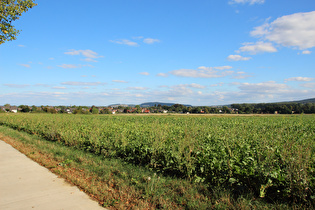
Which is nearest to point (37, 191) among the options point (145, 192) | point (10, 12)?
point (145, 192)

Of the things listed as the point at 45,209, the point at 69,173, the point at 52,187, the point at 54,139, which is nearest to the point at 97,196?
the point at 45,209

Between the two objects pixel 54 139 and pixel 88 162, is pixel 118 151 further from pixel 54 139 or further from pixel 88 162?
pixel 54 139

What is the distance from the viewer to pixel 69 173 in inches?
236

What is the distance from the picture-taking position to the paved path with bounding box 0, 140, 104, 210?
3.94 metres

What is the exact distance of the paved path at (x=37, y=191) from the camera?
3.94 metres

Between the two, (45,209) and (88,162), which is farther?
(88,162)

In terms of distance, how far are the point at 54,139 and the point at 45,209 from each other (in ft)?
34.6

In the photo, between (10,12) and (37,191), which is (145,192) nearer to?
(37,191)

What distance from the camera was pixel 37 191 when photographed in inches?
182

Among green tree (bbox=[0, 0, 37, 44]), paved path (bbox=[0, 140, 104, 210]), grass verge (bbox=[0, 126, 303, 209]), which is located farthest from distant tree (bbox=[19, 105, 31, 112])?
grass verge (bbox=[0, 126, 303, 209])

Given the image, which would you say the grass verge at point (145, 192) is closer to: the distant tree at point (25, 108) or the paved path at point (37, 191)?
the paved path at point (37, 191)

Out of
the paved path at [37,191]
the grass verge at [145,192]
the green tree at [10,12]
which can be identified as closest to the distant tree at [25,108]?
the green tree at [10,12]

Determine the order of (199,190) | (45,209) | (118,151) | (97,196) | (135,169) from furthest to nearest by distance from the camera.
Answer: (118,151), (135,169), (199,190), (97,196), (45,209)

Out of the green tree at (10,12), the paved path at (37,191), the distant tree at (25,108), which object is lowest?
the paved path at (37,191)
